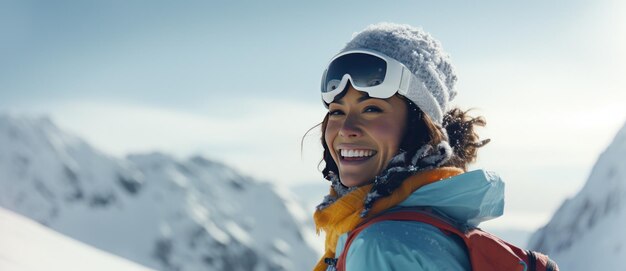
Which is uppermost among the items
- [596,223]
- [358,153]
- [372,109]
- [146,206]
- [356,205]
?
[146,206]

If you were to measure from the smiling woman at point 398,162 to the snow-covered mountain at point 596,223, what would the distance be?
4.34 metres

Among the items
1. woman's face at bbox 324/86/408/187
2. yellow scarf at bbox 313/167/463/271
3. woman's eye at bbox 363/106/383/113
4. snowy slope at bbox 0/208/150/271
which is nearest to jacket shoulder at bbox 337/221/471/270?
yellow scarf at bbox 313/167/463/271

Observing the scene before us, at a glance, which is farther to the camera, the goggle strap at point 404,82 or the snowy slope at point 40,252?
the snowy slope at point 40,252

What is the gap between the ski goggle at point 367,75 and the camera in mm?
2529

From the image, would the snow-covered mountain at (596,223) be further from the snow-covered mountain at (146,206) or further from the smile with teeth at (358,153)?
the snow-covered mountain at (146,206)

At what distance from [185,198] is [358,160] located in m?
160

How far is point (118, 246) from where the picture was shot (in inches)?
5069

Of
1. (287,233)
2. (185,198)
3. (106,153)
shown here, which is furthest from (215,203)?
(106,153)

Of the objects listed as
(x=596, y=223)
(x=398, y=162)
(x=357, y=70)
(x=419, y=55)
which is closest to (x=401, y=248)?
(x=398, y=162)

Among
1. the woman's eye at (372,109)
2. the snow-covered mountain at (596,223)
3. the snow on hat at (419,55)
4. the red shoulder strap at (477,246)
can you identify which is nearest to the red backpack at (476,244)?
the red shoulder strap at (477,246)

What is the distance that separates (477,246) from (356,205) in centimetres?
48

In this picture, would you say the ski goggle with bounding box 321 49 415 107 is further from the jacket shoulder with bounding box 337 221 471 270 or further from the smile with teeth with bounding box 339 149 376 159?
the jacket shoulder with bounding box 337 221 471 270

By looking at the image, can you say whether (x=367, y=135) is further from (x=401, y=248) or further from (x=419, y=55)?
(x=401, y=248)

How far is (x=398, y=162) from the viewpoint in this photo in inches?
96.3
